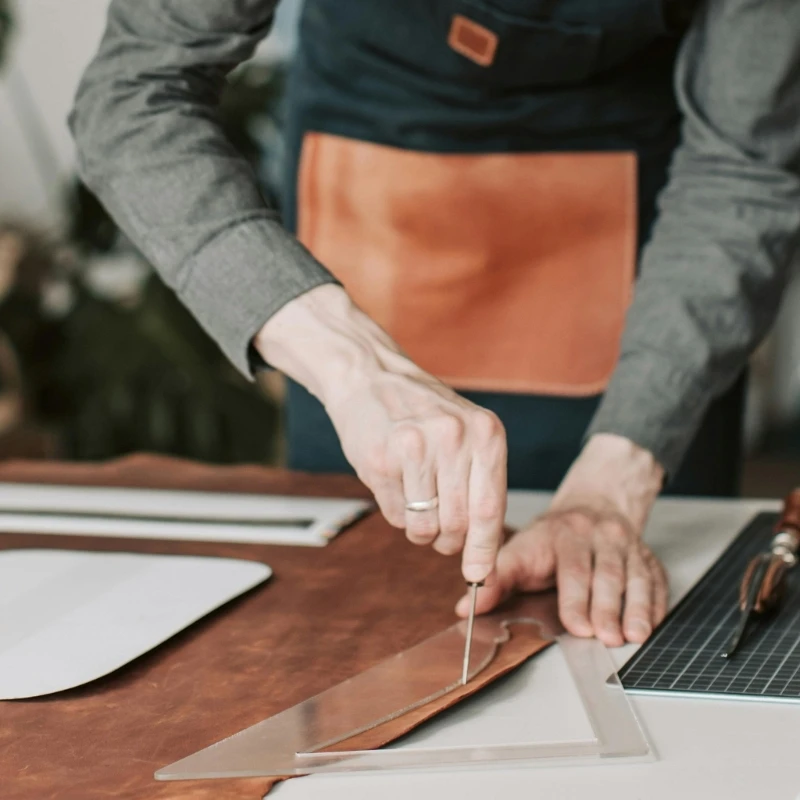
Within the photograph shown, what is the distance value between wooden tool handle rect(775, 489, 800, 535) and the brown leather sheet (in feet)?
0.98

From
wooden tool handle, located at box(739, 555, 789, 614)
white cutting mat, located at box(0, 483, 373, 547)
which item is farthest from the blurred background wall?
wooden tool handle, located at box(739, 555, 789, 614)

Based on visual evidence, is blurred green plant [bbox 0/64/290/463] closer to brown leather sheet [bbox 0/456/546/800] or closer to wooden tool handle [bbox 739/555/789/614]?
brown leather sheet [bbox 0/456/546/800]

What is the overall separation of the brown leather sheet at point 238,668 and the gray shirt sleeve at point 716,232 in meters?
0.26

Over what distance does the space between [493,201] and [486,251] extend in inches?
2.3

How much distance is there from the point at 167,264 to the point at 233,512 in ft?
1.00

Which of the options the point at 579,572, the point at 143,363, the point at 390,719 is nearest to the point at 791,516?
the point at 579,572

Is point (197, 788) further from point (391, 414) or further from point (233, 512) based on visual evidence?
point (233, 512)

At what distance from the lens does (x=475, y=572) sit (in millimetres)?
768

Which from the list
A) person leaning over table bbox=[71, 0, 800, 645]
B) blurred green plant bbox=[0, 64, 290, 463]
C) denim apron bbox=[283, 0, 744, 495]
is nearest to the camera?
person leaning over table bbox=[71, 0, 800, 645]

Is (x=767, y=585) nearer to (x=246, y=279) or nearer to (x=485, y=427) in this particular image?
(x=485, y=427)

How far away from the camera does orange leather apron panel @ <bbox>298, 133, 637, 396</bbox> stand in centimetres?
129

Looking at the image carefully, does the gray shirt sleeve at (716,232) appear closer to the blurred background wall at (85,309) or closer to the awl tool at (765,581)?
the awl tool at (765,581)

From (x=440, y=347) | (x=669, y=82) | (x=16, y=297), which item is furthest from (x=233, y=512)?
(x=16, y=297)

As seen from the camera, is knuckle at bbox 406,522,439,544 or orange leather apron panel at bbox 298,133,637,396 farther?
orange leather apron panel at bbox 298,133,637,396
